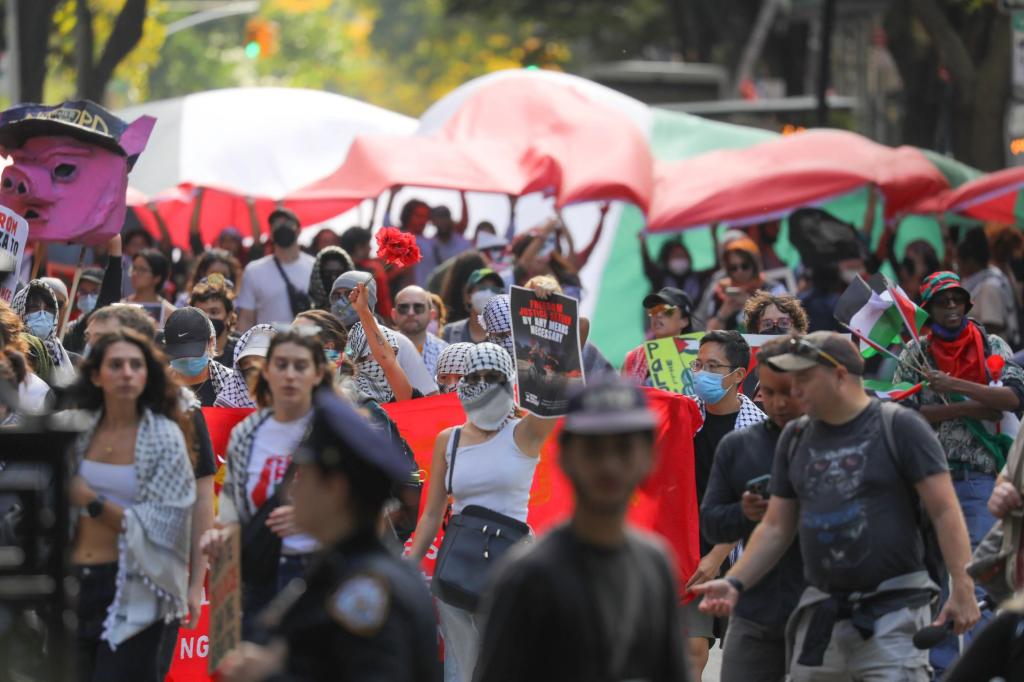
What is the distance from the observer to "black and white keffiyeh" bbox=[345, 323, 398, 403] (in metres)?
9.25

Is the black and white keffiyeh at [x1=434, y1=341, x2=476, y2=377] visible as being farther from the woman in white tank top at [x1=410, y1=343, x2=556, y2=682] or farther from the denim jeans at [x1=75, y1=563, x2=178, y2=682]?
the denim jeans at [x1=75, y1=563, x2=178, y2=682]

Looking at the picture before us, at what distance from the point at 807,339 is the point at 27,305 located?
5.17 m

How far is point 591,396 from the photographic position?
157 inches

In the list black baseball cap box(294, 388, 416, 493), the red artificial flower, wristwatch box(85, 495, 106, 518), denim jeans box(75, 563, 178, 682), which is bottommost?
denim jeans box(75, 563, 178, 682)

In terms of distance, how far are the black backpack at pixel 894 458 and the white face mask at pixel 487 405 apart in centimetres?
148

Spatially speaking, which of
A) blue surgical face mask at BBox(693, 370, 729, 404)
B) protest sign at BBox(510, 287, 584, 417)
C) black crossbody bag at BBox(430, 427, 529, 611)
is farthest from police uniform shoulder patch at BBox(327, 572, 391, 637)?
blue surgical face mask at BBox(693, 370, 729, 404)

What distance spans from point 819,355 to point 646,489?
254cm

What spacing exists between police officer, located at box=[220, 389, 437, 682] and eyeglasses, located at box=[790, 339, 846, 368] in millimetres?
2192

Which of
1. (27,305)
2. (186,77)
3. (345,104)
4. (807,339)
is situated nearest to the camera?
(807,339)

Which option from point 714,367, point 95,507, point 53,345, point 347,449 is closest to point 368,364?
point 53,345

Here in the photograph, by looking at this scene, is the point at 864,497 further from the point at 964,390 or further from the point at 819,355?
the point at 964,390

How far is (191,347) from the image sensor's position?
28.7 ft

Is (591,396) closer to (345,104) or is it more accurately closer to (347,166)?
(347,166)

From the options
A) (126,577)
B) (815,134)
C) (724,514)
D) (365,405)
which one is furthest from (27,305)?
(815,134)
